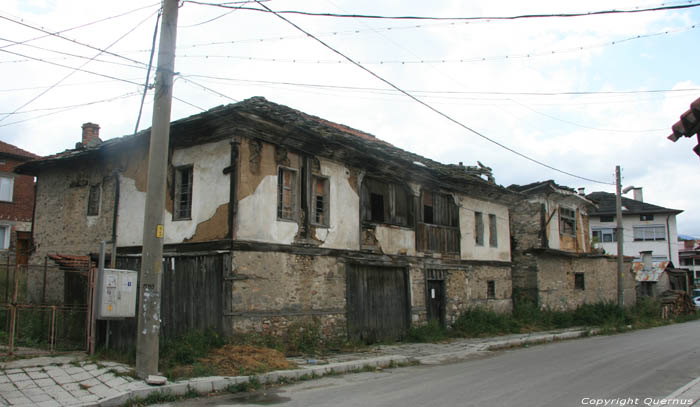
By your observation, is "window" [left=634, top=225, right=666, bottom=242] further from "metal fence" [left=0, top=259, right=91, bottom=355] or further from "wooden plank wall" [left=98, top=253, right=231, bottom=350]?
"metal fence" [left=0, top=259, right=91, bottom=355]

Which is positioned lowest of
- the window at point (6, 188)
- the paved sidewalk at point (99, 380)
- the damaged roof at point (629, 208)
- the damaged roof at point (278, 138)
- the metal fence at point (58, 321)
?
the paved sidewalk at point (99, 380)

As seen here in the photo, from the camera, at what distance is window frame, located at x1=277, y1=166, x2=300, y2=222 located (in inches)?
535

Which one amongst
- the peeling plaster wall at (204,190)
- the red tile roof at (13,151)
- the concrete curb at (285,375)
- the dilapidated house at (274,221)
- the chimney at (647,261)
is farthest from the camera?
the chimney at (647,261)

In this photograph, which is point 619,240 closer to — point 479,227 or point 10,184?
point 479,227

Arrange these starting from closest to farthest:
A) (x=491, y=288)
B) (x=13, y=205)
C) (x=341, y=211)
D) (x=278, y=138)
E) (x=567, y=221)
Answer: (x=278, y=138) < (x=341, y=211) < (x=491, y=288) < (x=567, y=221) < (x=13, y=205)

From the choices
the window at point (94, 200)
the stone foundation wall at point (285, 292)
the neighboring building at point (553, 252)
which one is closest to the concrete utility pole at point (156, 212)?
the stone foundation wall at point (285, 292)

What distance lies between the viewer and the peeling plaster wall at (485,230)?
68.4 ft

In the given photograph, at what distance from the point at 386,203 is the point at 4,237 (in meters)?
22.7

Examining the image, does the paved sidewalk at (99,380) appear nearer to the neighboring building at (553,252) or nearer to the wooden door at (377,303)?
the wooden door at (377,303)

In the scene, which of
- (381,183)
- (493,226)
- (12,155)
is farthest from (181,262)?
(12,155)

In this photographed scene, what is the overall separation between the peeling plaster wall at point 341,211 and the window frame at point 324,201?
10 cm

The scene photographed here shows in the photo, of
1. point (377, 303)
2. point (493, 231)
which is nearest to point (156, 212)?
point (377, 303)

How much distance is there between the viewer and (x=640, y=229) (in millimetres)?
50719

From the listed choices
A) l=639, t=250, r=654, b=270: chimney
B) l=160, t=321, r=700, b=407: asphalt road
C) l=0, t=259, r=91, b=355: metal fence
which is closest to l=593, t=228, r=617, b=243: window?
l=639, t=250, r=654, b=270: chimney
